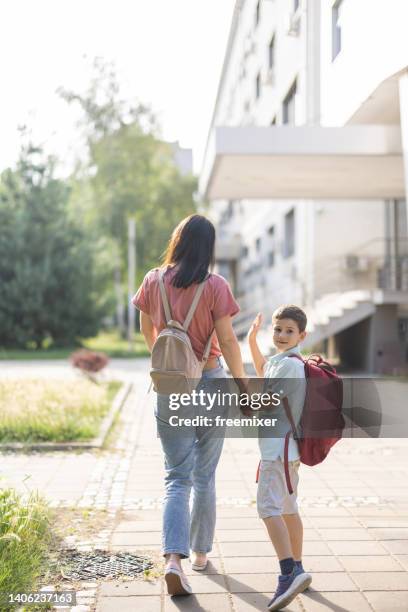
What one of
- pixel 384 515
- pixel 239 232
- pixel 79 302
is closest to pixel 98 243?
pixel 79 302

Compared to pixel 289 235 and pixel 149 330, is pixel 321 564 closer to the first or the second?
pixel 149 330

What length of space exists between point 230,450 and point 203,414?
452cm

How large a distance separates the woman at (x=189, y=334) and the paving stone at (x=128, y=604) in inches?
7.7

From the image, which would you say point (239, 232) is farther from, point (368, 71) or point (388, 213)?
point (368, 71)

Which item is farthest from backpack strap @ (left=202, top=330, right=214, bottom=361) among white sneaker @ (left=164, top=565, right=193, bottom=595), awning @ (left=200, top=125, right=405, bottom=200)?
awning @ (left=200, top=125, right=405, bottom=200)

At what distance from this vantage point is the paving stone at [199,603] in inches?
145

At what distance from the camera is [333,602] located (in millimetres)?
3779

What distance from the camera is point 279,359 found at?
12.6 ft

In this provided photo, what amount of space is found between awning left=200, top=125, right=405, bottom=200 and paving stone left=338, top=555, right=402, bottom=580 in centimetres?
993

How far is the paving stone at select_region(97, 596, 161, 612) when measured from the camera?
3668mm

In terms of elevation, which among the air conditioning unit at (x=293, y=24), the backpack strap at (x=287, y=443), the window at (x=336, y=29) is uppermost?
the air conditioning unit at (x=293, y=24)

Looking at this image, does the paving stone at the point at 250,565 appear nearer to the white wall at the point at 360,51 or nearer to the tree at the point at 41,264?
the white wall at the point at 360,51

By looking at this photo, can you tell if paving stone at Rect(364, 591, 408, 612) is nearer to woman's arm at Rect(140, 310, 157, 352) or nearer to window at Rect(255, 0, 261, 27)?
woman's arm at Rect(140, 310, 157, 352)

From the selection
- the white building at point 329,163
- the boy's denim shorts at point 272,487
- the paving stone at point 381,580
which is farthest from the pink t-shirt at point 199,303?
the white building at point 329,163
